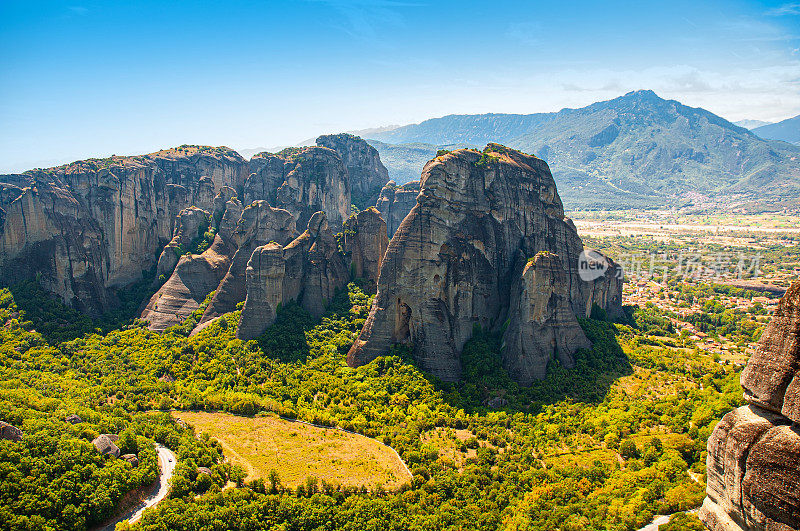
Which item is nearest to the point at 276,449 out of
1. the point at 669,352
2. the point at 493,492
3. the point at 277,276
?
the point at 493,492

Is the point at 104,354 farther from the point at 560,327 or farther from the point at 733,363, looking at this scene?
the point at 733,363

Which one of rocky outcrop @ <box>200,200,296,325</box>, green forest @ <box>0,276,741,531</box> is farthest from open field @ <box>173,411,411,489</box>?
rocky outcrop @ <box>200,200,296,325</box>

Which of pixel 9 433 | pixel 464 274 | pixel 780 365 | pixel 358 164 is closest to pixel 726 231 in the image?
pixel 358 164

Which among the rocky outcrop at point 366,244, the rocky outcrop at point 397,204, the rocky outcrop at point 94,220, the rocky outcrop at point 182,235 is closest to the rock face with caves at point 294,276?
the rocky outcrop at point 366,244

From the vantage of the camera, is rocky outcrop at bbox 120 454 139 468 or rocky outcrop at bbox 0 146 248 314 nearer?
rocky outcrop at bbox 120 454 139 468

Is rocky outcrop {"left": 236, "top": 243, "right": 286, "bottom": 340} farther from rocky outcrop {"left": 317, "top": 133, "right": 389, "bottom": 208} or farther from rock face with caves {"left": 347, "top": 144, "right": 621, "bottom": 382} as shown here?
rocky outcrop {"left": 317, "top": 133, "right": 389, "bottom": 208}

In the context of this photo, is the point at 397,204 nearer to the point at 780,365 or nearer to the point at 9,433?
the point at 9,433

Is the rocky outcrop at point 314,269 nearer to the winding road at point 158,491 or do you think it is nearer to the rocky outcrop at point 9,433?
the winding road at point 158,491
